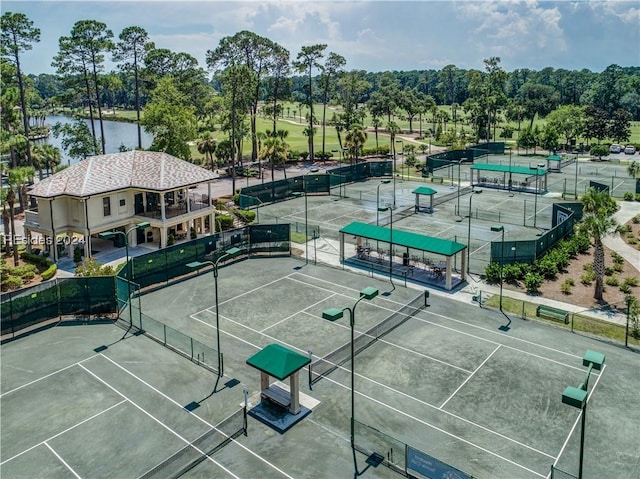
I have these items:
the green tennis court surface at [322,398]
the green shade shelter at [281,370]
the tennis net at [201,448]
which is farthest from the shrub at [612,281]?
the tennis net at [201,448]

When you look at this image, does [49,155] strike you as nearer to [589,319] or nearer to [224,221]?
[224,221]

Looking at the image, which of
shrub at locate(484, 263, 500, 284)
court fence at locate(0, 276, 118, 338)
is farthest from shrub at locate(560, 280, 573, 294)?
court fence at locate(0, 276, 118, 338)

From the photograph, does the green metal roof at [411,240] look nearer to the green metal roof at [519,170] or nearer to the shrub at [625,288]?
the shrub at [625,288]

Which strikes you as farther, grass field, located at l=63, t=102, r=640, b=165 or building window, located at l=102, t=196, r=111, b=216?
grass field, located at l=63, t=102, r=640, b=165

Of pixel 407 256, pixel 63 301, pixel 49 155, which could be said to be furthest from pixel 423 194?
pixel 49 155

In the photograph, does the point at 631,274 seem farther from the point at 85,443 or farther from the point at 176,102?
the point at 176,102

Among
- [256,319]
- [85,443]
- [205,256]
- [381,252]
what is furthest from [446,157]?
[85,443]

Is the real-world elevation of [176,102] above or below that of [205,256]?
above

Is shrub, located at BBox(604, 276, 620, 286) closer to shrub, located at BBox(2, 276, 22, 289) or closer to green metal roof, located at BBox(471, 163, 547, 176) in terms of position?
green metal roof, located at BBox(471, 163, 547, 176)
